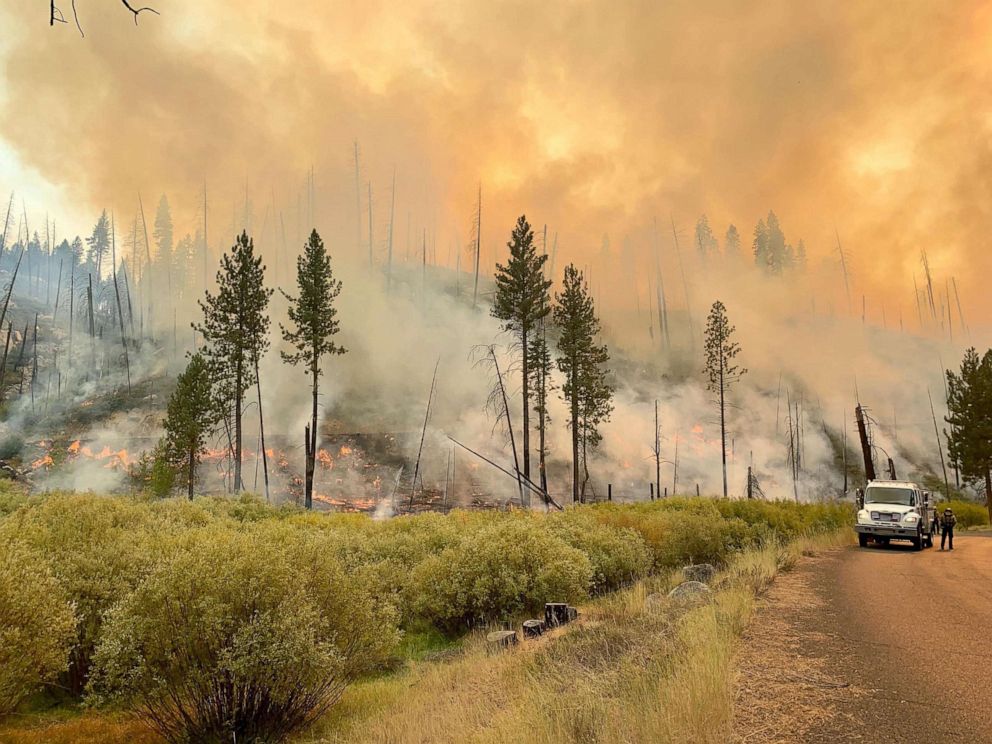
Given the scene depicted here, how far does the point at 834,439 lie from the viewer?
282ft

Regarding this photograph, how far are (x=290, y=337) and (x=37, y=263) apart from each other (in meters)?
166

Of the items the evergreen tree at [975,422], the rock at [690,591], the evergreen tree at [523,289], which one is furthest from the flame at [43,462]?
the evergreen tree at [975,422]

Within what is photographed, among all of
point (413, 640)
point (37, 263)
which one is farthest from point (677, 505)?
point (37, 263)

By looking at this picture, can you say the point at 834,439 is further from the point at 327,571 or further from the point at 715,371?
the point at 327,571

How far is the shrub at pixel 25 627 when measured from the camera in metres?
6.35

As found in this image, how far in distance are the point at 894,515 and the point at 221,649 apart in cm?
2603

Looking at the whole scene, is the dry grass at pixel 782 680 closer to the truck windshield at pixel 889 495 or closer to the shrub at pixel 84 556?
the shrub at pixel 84 556

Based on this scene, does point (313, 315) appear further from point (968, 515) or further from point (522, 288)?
point (968, 515)

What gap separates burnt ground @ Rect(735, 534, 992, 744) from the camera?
558 centimetres

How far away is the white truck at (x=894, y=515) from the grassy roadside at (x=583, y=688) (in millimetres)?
15461

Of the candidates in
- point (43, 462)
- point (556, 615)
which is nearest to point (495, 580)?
point (556, 615)

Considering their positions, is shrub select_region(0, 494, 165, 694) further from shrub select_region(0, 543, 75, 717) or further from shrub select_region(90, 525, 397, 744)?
shrub select_region(90, 525, 397, 744)

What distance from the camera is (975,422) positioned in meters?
47.8

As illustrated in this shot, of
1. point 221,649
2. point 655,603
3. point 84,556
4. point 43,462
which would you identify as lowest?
point 655,603
